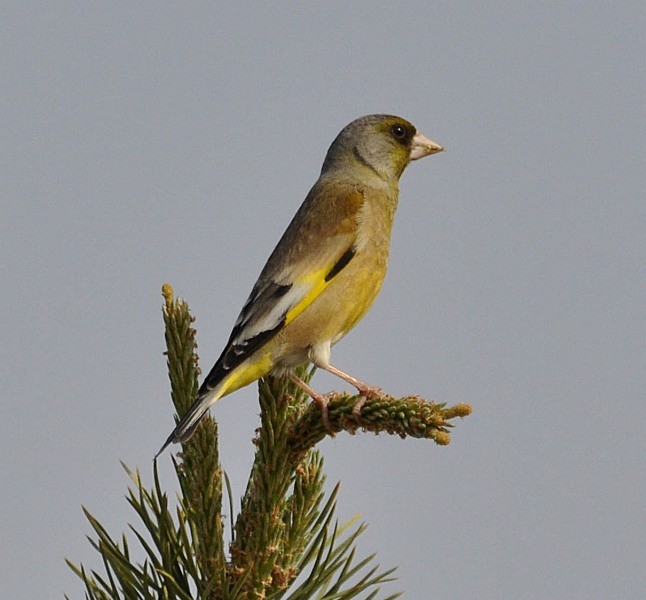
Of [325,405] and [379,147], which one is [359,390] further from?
[379,147]

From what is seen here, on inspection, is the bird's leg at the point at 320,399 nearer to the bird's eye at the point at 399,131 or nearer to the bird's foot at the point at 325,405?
the bird's foot at the point at 325,405

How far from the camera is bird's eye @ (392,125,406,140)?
559 cm

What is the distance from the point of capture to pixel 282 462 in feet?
9.50

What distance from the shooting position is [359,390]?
11.7 ft

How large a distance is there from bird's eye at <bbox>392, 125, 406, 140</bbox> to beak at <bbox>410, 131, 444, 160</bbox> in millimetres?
88

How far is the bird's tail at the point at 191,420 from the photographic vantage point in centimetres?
279

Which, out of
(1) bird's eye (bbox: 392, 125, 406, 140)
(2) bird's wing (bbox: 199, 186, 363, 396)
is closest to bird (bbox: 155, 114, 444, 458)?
(2) bird's wing (bbox: 199, 186, 363, 396)

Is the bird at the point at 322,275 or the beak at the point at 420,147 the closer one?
the bird at the point at 322,275

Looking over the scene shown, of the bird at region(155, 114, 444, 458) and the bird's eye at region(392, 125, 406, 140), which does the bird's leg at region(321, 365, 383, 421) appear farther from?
the bird's eye at region(392, 125, 406, 140)

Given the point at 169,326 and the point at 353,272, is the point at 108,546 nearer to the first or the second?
the point at 169,326

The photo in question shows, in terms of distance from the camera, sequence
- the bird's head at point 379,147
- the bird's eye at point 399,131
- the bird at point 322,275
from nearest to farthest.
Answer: the bird at point 322,275 → the bird's head at point 379,147 → the bird's eye at point 399,131

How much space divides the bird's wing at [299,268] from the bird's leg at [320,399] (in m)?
0.51

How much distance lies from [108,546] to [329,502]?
68 centimetres

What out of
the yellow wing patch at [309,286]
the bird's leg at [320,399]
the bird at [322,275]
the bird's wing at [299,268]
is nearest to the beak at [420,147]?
the bird at [322,275]
